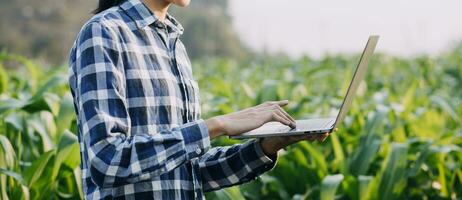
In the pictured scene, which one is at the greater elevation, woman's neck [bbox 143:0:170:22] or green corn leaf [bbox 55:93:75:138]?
woman's neck [bbox 143:0:170:22]

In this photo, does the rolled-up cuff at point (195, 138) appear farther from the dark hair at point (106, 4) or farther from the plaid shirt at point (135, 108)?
the dark hair at point (106, 4)

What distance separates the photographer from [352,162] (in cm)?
326

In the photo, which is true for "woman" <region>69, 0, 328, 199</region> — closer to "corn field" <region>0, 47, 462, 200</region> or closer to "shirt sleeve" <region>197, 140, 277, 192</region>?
"shirt sleeve" <region>197, 140, 277, 192</region>

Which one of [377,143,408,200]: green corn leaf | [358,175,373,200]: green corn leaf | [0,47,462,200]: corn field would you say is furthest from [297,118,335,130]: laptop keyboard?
[377,143,408,200]: green corn leaf

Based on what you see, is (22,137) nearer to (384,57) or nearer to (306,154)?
(306,154)

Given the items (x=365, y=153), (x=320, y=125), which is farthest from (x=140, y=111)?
(x=365, y=153)

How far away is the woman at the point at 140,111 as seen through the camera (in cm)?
159

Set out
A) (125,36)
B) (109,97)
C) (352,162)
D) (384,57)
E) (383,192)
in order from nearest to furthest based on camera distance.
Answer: (109,97), (125,36), (383,192), (352,162), (384,57)

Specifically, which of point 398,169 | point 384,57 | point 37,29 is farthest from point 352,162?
point 37,29

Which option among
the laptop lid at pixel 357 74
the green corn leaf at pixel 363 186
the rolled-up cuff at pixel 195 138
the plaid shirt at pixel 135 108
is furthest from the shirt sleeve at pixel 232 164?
the green corn leaf at pixel 363 186

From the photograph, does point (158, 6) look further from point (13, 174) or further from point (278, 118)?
point (13, 174)

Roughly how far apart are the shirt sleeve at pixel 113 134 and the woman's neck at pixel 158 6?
0.20 meters

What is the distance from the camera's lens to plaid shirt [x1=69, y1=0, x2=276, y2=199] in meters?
1.59

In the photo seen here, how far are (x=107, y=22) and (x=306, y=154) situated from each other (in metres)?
1.85
